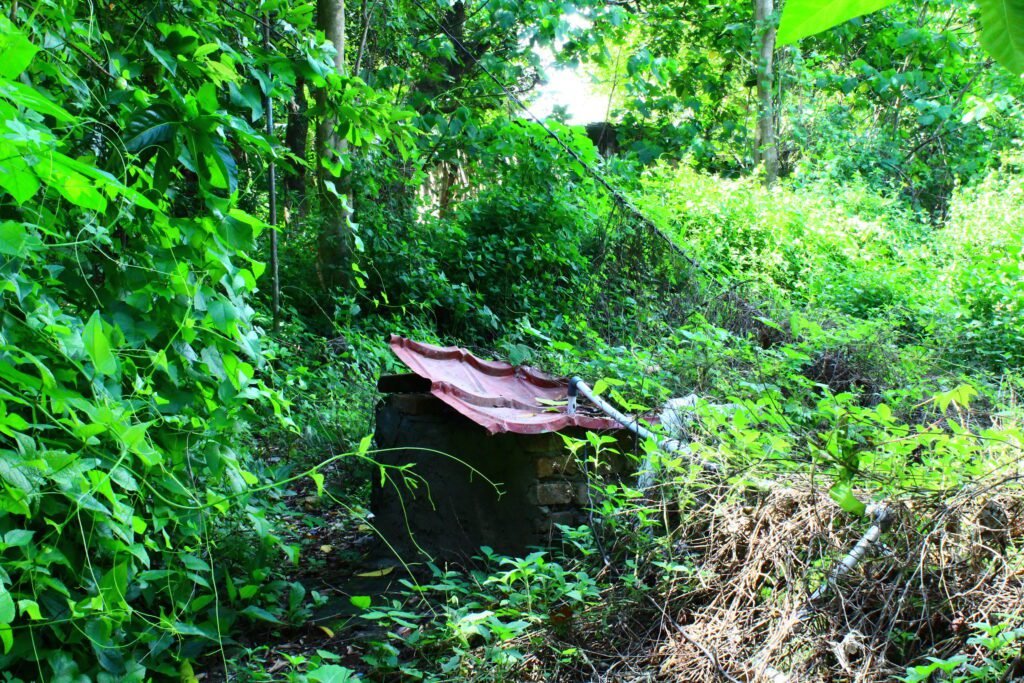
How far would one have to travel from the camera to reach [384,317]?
8.38 meters

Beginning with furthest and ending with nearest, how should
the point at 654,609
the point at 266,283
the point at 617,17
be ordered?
1. the point at 617,17
2. the point at 266,283
3. the point at 654,609

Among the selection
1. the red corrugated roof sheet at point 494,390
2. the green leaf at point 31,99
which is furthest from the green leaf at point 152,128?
the red corrugated roof sheet at point 494,390

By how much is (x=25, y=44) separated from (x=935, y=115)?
14.5 m

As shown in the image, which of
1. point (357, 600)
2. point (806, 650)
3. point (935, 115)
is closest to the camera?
point (806, 650)

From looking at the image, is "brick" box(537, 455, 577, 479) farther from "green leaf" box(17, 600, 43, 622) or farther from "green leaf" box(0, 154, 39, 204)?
"green leaf" box(0, 154, 39, 204)

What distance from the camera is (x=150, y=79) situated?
12.5 ft

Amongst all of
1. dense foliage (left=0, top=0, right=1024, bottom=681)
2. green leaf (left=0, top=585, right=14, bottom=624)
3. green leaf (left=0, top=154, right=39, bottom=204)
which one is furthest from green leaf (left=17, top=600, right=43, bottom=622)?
green leaf (left=0, top=154, right=39, bottom=204)

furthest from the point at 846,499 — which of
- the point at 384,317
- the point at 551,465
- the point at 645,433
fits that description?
the point at 384,317

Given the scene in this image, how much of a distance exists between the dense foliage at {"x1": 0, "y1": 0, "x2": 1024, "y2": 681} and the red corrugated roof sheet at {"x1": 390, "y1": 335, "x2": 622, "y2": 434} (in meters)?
0.34

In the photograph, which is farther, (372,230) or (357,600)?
(372,230)

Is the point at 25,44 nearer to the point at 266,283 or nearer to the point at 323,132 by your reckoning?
the point at 323,132

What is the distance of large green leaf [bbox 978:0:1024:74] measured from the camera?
44 centimetres

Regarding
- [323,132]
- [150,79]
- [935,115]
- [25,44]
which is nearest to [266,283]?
[323,132]

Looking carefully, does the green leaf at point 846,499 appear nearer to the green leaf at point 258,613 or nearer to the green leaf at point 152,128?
the green leaf at point 258,613
